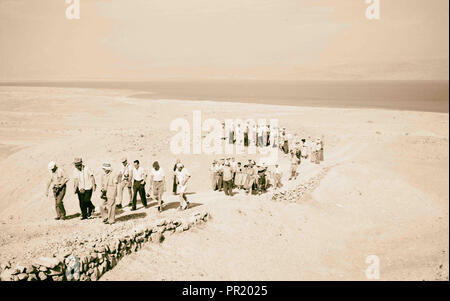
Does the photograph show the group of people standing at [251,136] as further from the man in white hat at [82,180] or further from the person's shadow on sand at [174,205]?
the man in white hat at [82,180]

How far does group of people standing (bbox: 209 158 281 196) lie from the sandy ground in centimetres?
52

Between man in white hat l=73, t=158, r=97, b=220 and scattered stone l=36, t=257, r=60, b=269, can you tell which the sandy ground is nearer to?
man in white hat l=73, t=158, r=97, b=220

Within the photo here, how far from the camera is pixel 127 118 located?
114 ft

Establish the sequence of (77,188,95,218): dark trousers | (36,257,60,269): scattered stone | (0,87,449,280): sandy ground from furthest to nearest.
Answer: (77,188,95,218): dark trousers → (0,87,449,280): sandy ground → (36,257,60,269): scattered stone

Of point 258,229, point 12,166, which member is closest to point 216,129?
point 12,166

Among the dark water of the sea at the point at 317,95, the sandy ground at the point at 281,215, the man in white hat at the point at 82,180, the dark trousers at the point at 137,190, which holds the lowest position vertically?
the sandy ground at the point at 281,215

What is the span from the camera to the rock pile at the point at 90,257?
6824 millimetres

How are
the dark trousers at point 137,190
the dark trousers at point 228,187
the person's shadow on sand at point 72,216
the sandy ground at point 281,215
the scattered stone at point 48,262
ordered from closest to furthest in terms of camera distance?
1. the scattered stone at point 48,262
2. the sandy ground at point 281,215
3. the person's shadow on sand at point 72,216
4. the dark trousers at point 137,190
5. the dark trousers at point 228,187

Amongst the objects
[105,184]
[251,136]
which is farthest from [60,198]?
[251,136]

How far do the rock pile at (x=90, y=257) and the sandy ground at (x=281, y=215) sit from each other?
0.23 metres

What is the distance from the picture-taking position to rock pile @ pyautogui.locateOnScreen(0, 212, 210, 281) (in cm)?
682

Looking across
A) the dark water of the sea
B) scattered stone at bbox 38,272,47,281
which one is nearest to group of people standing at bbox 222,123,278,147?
scattered stone at bbox 38,272,47,281

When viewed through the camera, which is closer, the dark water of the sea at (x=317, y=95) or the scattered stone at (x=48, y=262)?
the scattered stone at (x=48, y=262)

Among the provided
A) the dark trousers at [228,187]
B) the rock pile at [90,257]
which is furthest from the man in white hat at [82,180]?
the dark trousers at [228,187]
